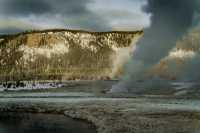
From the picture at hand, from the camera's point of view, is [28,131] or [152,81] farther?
[152,81]

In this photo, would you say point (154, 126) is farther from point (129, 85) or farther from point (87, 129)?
point (129, 85)

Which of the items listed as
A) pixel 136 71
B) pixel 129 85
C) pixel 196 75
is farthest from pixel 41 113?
pixel 196 75

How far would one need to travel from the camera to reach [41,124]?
2827 cm

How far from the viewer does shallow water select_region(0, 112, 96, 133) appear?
25.2m

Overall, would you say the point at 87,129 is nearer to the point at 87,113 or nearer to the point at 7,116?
the point at 87,113

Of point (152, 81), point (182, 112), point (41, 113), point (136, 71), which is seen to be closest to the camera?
point (182, 112)

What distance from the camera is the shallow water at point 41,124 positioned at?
2522 cm

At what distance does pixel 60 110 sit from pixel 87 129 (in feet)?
41.1

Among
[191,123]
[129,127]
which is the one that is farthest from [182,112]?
[129,127]

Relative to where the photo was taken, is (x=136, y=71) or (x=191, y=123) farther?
(x=136, y=71)

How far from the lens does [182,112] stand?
32250 mm

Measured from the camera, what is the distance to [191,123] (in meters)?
25.8

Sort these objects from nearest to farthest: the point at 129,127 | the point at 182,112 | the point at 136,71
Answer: the point at 129,127 < the point at 182,112 < the point at 136,71

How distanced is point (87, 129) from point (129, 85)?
172 feet
